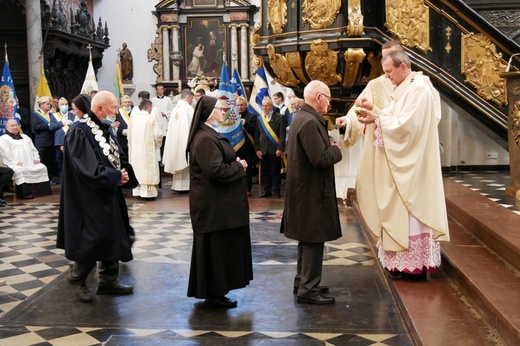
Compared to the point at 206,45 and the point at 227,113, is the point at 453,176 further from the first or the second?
the point at 206,45

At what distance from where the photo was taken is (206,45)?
20844 mm

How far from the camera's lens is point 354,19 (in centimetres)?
816

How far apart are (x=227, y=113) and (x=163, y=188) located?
246cm

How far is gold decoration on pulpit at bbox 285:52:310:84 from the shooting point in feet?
28.0

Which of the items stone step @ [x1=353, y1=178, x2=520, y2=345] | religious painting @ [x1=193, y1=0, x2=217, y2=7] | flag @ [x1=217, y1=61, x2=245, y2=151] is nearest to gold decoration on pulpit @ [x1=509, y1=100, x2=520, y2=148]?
stone step @ [x1=353, y1=178, x2=520, y2=345]

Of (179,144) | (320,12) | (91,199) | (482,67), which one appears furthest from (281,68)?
(91,199)

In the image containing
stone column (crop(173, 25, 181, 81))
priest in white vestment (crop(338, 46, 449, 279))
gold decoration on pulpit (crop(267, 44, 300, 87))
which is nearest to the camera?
priest in white vestment (crop(338, 46, 449, 279))

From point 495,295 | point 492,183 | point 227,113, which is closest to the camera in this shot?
point 495,295

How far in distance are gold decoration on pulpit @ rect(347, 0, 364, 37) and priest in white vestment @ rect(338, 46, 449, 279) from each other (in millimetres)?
2762

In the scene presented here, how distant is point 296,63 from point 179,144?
4123 mm

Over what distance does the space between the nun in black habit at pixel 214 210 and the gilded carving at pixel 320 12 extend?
3555 mm

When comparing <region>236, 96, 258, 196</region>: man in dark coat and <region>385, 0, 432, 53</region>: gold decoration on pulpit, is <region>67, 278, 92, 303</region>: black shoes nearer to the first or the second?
<region>385, 0, 432, 53</region>: gold decoration on pulpit

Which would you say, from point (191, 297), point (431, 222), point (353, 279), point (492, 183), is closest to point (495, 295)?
point (431, 222)

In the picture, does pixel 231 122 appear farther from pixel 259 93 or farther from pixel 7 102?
pixel 7 102
